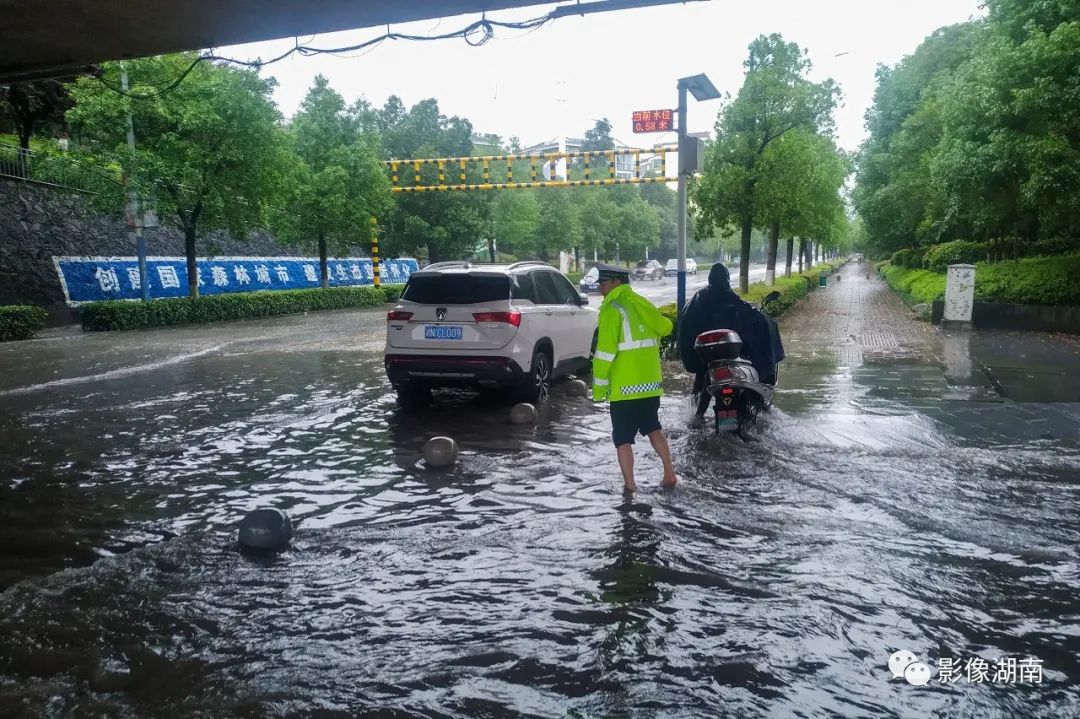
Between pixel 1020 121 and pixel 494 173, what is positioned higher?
pixel 494 173

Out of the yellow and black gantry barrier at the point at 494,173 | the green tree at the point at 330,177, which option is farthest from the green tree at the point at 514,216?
the green tree at the point at 330,177

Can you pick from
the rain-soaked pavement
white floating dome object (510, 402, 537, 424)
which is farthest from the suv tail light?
the rain-soaked pavement

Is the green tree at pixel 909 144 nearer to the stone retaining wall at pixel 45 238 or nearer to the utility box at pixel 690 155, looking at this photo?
the utility box at pixel 690 155

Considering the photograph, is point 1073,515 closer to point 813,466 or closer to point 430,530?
point 813,466

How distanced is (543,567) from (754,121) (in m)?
20.9

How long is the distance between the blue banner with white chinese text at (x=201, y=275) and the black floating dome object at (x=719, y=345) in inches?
506

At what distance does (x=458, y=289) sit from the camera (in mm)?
9742

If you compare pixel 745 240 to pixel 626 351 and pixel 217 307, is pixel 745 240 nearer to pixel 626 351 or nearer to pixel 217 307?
pixel 217 307

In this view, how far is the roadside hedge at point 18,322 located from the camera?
2073 centimetres

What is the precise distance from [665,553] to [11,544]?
14.2ft

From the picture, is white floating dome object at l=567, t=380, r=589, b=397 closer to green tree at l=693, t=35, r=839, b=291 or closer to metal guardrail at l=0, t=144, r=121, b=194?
green tree at l=693, t=35, r=839, b=291

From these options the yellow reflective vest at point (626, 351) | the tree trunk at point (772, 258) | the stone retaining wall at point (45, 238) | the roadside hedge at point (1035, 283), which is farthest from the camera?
the tree trunk at point (772, 258)

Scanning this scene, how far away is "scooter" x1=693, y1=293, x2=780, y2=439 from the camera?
7510 millimetres

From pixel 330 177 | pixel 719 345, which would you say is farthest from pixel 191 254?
pixel 719 345
